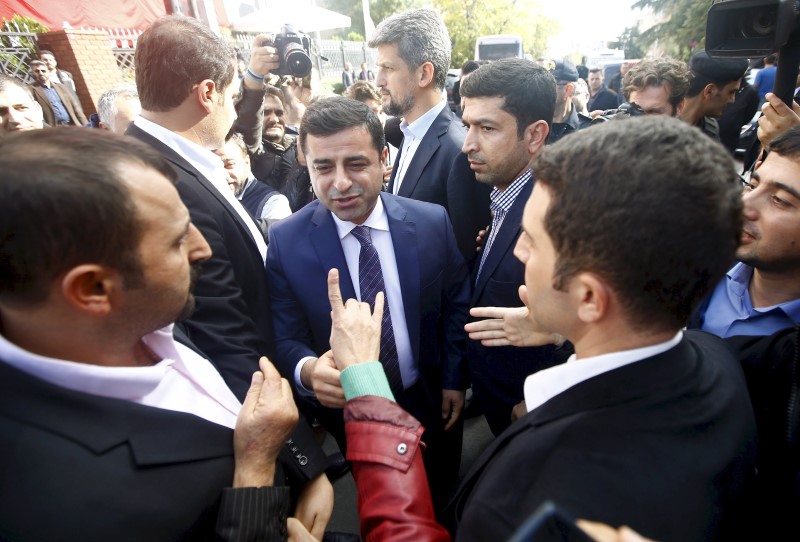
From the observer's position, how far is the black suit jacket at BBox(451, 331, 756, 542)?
2.54ft

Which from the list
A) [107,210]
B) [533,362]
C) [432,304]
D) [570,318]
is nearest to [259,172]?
[432,304]

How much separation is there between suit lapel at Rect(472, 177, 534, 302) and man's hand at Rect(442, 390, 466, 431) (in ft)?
1.77

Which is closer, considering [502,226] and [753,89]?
[502,226]

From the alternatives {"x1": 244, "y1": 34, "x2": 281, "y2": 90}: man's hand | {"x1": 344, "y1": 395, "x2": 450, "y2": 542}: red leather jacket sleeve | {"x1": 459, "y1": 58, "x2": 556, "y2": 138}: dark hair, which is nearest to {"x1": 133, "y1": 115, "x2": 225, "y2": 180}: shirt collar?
{"x1": 344, "y1": 395, "x2": 450, "y2": 542}: red leather jacket sleeve

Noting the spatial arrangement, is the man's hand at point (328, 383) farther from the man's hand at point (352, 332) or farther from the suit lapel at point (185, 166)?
the suit lapel at point (185, 166)

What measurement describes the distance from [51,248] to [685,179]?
1.14m

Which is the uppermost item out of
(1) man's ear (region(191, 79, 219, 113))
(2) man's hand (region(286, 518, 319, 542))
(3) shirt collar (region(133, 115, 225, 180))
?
(1) man's ear (region(191, 79, 219, 113))

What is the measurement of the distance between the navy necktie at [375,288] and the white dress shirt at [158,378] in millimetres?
727

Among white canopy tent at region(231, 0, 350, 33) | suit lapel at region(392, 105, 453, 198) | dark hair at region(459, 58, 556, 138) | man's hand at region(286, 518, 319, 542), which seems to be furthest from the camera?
white canopy tent at region(231, 0, 350, 33)

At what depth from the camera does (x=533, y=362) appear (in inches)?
76.6

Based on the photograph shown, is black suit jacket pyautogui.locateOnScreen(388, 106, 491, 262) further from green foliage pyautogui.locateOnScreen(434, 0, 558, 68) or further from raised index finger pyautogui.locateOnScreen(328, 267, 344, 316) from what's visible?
green foliage pyautogui.locateOnScreen(434, 0, 558, 68)

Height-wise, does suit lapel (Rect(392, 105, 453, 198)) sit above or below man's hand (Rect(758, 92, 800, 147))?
below

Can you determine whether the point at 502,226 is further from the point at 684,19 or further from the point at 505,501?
the point at 684,19

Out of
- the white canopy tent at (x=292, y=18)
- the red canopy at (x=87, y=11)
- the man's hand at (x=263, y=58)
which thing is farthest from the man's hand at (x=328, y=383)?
the red canopy at (x=87, y=11)
